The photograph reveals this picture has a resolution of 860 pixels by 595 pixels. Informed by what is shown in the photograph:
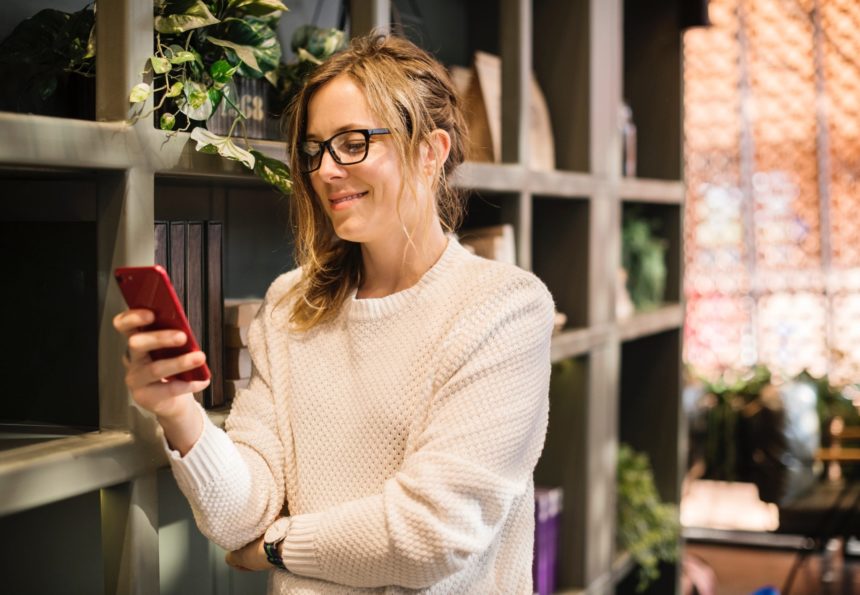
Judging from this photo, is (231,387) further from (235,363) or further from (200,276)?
(200,276)

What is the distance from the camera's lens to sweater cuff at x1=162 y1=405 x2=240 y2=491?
1.43 meters

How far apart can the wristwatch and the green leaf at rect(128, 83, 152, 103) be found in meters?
0.63

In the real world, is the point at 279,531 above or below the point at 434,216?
below

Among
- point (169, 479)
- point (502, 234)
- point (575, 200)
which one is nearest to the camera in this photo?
point (169, 479)

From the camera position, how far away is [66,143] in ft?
4.35

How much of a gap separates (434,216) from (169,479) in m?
0.77

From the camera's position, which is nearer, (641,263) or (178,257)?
(178,257)

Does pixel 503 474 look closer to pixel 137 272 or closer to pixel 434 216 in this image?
pixel 434 216

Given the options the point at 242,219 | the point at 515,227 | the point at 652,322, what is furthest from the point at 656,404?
the point at 242,219

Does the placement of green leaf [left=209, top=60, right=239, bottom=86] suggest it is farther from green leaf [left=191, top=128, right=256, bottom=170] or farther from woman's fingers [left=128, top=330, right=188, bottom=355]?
woman's fingers [left=128, top=330, right=188, bottom=355]

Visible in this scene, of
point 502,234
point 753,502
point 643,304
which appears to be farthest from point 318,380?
point 753,502

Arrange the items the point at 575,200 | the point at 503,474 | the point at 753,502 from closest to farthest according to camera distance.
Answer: the point at 503,474 → the point at 575,200 → the point at 753,502

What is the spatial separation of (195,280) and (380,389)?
13.8 inches

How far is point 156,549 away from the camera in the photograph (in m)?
1.52
